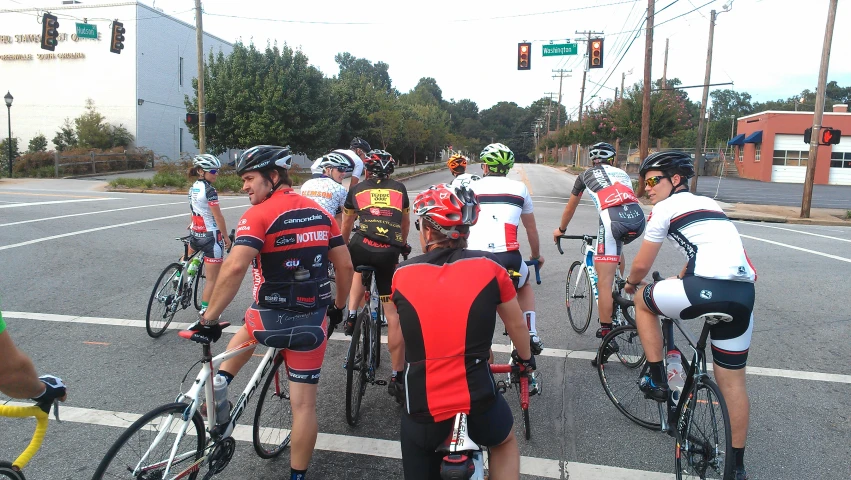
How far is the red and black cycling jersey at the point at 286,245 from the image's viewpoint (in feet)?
10.8

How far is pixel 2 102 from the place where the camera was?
43.0 m

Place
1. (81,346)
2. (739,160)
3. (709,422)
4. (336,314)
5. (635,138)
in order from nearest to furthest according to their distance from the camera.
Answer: (709,422) → (336,314) → (81,346) → (635,138) → (739,160)

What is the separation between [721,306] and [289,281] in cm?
252

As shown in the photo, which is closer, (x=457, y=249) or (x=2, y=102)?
(x=457, y=249)

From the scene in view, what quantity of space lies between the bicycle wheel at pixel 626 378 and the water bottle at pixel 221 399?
288 cm

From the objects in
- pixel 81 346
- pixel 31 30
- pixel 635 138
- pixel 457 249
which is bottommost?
pixel 81 346

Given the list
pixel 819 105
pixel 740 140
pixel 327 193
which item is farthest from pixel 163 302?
pixel 740 140

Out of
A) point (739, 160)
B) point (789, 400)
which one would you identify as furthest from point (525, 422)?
point (739, 160)

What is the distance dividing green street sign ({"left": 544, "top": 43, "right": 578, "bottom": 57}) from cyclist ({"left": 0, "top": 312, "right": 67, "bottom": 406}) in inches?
1062

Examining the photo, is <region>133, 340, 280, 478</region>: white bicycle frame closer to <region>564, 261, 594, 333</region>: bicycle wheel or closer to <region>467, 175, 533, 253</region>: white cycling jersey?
<region>467, 175, 533, 253</region>: white cycling jersey

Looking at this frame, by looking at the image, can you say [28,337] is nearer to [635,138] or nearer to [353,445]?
[353,445]

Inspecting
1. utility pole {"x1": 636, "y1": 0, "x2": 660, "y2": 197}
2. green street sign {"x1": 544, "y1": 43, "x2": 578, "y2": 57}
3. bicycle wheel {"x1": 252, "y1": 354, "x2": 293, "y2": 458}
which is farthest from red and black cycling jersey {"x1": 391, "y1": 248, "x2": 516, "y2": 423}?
green street sign {"x1": 544, "y1": 43, "x2": 578, "y2": 57}

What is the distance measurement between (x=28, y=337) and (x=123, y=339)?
961mm

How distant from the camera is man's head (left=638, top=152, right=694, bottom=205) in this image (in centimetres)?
390
